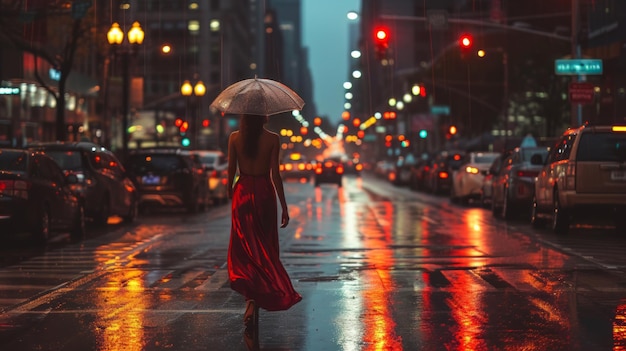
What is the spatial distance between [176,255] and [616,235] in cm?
840

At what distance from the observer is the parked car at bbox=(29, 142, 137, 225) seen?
23297 millimetres

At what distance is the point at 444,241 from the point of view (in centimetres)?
1917

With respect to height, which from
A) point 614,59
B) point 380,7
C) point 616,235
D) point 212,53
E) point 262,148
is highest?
point 380,7

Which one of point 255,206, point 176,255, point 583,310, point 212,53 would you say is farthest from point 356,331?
point 212,53

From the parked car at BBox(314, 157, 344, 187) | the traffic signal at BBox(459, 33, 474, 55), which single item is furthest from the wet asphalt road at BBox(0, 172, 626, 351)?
the parked car at BBox(314, 157, 344, 187)

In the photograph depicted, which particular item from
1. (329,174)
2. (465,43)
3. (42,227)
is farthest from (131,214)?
(329,174)

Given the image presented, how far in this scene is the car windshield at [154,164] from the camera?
2959cm

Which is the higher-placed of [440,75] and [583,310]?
[440,75]

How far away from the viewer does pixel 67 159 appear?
23.7m

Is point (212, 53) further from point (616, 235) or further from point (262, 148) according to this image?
point (262, 148)

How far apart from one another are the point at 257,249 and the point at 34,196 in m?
9.83

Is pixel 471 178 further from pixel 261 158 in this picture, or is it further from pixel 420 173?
pixel 261 158

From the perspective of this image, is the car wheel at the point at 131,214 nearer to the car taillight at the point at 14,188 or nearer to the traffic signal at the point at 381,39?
the car taillight at the point at 14,188

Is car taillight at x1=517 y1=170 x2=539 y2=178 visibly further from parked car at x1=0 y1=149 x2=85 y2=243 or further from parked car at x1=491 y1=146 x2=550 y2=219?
parked car at x1=0 y1=149 x2=85 y2=243
